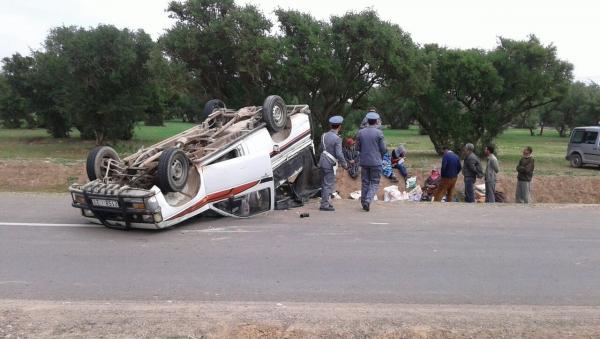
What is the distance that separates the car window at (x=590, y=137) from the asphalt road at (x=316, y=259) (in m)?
15.7

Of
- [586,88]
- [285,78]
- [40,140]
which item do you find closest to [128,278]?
[285,78]

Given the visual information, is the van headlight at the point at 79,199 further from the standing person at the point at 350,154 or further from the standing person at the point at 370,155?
the standing person at the point at 350,154

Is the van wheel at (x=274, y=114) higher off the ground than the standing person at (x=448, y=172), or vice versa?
the van wheel at (x=274, y=114)

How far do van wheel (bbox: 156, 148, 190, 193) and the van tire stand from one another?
68.9 feet

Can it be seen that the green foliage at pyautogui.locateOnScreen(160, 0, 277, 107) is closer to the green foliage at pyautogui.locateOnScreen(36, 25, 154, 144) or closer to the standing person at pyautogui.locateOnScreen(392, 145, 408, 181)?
the green foliage at pyautogui.locateOnScreen(36, 25, 154, 144)

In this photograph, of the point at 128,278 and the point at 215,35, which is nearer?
the point at 128,278

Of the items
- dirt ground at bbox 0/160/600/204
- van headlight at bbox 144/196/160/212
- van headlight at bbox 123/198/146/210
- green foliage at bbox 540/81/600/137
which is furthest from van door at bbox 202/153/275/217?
green foliage at bbox 540/81/600/137

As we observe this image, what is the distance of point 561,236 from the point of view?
7910mm

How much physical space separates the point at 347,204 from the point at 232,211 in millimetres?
2754

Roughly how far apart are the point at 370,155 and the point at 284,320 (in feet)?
17.0

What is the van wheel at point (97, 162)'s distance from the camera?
26.8 feet

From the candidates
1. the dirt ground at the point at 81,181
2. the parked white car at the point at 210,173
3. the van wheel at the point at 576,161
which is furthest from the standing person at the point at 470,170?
the van wheel at the point at 576,161

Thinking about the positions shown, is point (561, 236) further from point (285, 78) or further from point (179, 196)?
point (285, 78)

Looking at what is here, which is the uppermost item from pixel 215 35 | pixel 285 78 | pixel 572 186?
pixel 215 35
